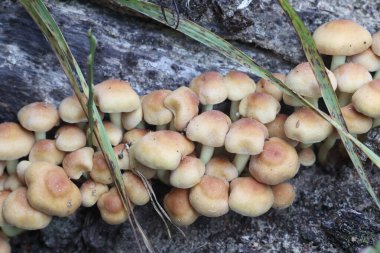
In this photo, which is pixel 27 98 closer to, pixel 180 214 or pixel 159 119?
pixel 159 119

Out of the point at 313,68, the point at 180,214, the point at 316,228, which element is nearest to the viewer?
the point at 313,68

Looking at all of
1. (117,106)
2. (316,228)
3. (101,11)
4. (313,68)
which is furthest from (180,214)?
(101,11)

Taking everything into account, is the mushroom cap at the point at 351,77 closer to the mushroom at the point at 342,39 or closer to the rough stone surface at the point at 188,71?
the mushroom at the point at 342,39

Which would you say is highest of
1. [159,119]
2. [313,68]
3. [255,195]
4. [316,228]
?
[313,68]

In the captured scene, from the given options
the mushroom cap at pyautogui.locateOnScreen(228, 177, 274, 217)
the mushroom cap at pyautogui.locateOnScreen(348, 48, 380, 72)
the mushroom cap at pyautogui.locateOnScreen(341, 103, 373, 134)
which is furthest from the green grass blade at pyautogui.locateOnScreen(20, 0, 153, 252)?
the mushroom cap at pyautogui.locateOnScreen(348, 48, 380, 72)

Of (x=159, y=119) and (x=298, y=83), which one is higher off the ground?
(x=298, y=83)

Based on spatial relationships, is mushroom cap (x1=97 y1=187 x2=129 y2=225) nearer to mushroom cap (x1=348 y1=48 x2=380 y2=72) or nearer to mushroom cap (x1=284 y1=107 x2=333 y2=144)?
mushroom cap (x1=284 y1=107 x2=333 y2=144)

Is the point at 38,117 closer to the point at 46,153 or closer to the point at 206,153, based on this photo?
the point at 46,153
